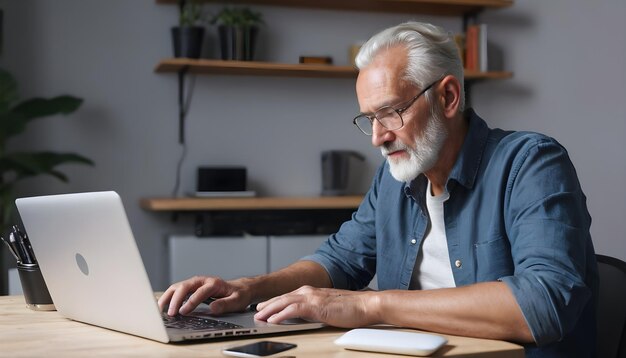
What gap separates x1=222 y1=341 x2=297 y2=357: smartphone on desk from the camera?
1.16 meters

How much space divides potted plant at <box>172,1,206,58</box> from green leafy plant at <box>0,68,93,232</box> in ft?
1.60

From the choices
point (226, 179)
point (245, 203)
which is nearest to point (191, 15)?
point (226, 179)

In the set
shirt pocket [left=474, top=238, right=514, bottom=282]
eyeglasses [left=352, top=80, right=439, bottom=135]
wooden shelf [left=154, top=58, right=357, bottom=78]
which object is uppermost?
wooden shelf [left=154, top=58, right=357, bottom=78]

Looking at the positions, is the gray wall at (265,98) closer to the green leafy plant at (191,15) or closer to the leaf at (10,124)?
the green leafy plant at (191,15)

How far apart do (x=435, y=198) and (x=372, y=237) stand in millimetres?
222

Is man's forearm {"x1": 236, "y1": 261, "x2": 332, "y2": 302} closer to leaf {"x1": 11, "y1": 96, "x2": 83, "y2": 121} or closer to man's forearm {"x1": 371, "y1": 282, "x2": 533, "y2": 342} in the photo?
man's forearm {"x1": 371, "y1": 282, "x2": 533, "y2": 342}

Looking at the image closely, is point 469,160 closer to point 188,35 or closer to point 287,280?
point 287,280

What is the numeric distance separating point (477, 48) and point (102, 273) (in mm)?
3042

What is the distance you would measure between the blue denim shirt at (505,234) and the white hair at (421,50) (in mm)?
141

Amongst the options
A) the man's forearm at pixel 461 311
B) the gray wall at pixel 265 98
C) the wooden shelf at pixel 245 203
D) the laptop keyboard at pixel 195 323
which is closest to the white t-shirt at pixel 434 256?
the man's forearm at pixel 461 311

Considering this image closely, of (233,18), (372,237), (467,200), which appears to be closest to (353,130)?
(233,18)

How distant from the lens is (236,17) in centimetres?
379

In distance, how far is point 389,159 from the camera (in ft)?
5.83

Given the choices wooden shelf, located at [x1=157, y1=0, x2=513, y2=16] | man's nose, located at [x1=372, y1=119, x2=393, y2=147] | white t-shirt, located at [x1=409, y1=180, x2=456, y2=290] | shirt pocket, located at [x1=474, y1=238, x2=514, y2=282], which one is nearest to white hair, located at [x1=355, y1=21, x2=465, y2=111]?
man's nose, located at [x1=372, y1=119, x2=393, y2=147]
